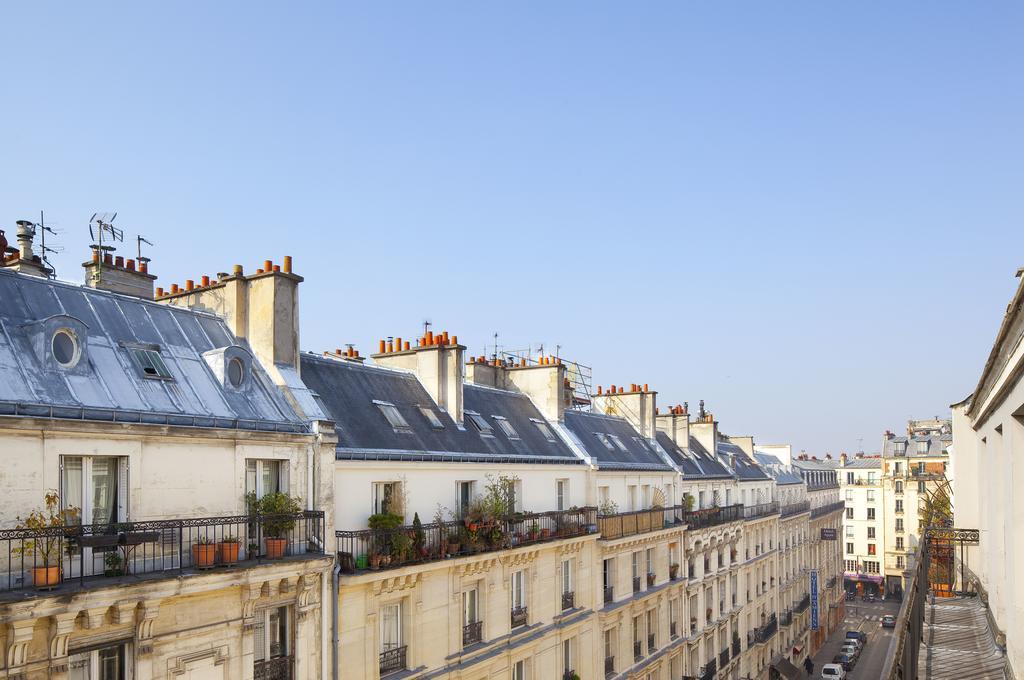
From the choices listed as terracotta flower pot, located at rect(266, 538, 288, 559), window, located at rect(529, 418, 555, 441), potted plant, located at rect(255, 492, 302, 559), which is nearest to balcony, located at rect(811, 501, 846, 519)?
window, located at rect(529, 418, 555, 441)

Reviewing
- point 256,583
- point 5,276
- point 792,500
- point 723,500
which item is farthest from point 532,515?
point 792,500

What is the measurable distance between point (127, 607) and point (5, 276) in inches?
241

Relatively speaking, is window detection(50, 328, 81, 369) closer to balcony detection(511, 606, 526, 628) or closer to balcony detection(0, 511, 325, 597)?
balcony detection(0, 511, 325, 597)

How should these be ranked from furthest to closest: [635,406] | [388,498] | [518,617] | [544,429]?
[635,406] → [544,429] → [518,617] → [388,498]

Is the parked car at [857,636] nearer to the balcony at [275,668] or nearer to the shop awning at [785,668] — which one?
the shop awning at [785,668]

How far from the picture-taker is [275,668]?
49.6 feet

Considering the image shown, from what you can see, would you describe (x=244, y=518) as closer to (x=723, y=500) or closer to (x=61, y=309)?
(x=61, y=309)

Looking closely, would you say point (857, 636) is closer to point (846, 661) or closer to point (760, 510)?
point (846, 661)

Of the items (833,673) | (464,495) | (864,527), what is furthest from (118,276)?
(864,527)

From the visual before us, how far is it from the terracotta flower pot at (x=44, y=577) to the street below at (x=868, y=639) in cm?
4351

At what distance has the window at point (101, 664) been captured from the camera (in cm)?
1221

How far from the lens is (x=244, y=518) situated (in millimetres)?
14602

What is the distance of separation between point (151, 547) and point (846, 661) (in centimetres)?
5320

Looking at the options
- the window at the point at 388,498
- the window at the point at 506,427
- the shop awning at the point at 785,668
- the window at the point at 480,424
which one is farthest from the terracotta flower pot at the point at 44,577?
the shop awning at the point at 785,668
